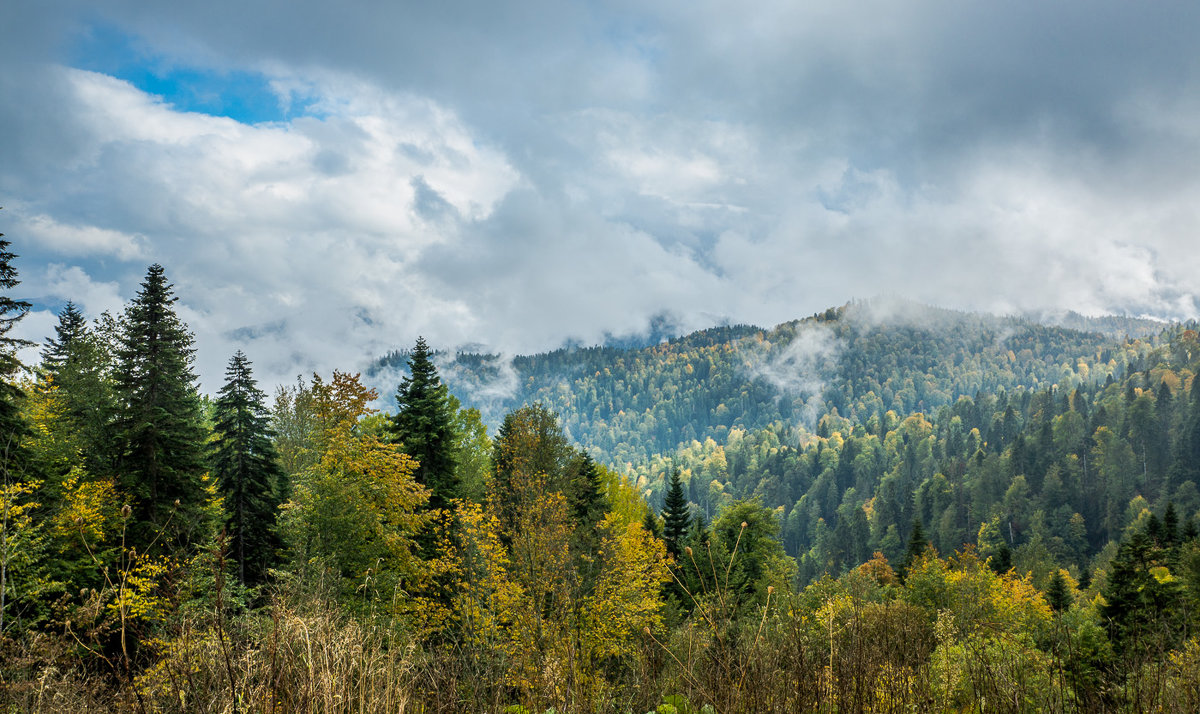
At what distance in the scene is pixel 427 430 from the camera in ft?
92.2

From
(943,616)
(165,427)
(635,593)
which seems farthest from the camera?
(943,616)

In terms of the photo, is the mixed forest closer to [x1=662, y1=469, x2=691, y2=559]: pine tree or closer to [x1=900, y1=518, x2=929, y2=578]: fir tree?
[x1=662, y1=469, x2=691, y2=559]: pine tree

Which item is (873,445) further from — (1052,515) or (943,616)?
(943,616)

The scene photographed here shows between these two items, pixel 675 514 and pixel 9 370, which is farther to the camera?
pixel 675 514

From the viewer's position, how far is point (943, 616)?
27.5 meters

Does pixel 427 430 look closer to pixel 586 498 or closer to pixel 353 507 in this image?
pixel 353 507

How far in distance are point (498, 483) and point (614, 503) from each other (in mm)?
20238

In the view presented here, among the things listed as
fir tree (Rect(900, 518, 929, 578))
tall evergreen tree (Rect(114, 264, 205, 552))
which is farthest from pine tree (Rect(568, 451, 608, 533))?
fir tree (Rect(900, 518, 929, 578))

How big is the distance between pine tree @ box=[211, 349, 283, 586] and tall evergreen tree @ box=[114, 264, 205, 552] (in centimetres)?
286

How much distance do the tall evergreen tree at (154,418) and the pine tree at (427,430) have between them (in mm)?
7711

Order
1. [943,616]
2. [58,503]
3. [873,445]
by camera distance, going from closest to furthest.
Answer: [58,503] → [943,616] → [873,445]

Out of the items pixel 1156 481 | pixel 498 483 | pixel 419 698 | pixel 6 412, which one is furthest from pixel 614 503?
pixel 1156 481

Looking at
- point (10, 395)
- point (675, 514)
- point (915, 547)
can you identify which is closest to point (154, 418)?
point (10, 395)

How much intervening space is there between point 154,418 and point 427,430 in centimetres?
1003
